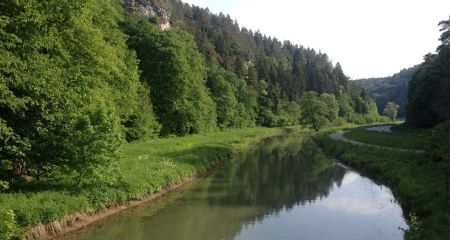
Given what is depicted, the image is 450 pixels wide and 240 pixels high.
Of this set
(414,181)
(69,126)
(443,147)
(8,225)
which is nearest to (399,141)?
(414,181)

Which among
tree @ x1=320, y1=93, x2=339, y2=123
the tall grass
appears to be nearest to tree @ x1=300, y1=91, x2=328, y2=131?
tree @ x1=320, y1=93, x2=339, y2=123

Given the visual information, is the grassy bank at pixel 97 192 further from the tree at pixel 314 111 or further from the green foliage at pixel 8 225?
the tree at pixel 314 111

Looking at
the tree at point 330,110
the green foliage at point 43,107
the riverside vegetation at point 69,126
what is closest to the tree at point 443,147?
the riverside vegetation at point 69,126

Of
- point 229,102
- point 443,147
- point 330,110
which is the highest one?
point 229,102

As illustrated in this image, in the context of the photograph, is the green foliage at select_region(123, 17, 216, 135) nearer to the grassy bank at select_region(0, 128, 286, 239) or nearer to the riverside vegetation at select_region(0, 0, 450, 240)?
the riverside vegetation at select_region(0, 0, 450, 240)

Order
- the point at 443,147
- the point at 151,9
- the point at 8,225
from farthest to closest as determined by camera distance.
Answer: the point at 151,9 < the point at 443,147 < the point at 8,225

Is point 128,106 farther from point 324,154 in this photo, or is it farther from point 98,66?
point 324,154

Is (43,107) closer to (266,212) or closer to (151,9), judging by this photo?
(266,212)

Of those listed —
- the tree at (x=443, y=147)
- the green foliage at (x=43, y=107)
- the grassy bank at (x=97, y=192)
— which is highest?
the green foliage at (x=43, y=107)

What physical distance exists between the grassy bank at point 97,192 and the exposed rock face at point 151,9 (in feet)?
265

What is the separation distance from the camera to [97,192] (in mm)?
23906

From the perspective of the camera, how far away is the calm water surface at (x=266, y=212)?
21828 mm

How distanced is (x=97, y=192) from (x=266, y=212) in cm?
961

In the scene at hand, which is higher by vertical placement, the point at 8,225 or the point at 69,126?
the point at 69,126
